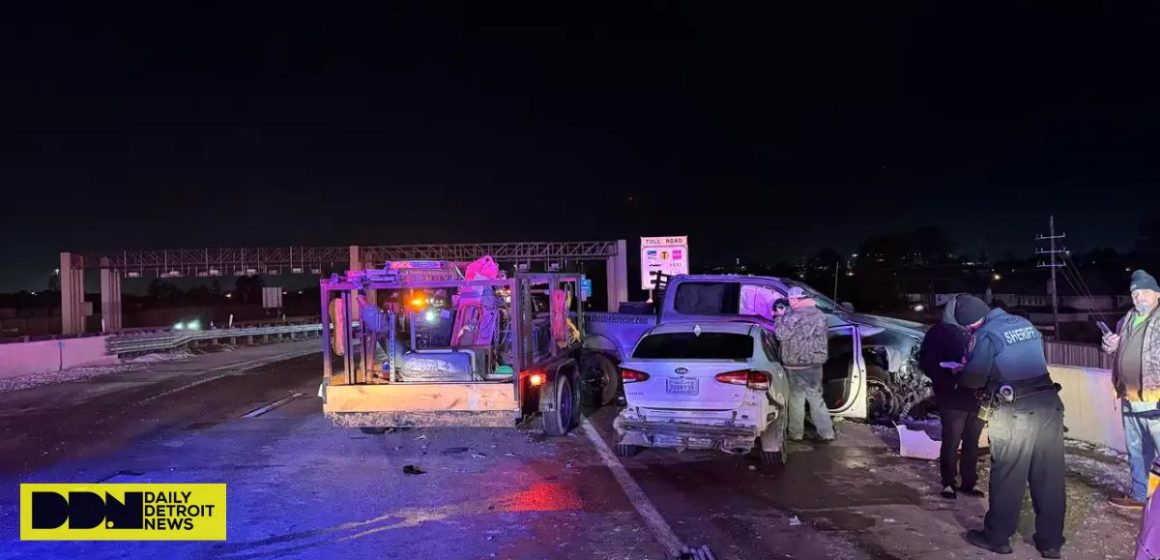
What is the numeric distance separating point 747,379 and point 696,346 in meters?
0.69

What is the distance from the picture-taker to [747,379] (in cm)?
763

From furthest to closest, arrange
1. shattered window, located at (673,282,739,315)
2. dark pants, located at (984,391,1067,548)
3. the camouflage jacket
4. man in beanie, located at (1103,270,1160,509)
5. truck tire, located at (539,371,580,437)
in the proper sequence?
shattered window, located at (673,282,739,315) → truck tire, located at (539,371,580,437) → the camouflage jacket → man in beanie, located at (1103,270,1160,509) → dark pants, located at (984,391,1067,548)

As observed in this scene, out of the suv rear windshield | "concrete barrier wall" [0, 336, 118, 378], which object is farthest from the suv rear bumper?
"concrete barrier wall" [0, 336, 118, 378]

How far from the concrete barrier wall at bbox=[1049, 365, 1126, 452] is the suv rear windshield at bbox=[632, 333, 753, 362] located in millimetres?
3991

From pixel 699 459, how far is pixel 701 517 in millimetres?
2251

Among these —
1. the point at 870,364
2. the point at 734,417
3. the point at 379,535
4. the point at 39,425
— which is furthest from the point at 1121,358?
the point at 39,425

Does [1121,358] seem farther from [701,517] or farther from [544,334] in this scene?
[544,334]

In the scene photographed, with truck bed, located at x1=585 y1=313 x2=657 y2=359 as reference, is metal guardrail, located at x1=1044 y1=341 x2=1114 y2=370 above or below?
below

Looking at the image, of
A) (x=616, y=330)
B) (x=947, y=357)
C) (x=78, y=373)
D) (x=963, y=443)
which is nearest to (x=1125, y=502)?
(x=963, y=443)

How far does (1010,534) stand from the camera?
5.28m

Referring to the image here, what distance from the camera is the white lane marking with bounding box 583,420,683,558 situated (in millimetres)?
5660

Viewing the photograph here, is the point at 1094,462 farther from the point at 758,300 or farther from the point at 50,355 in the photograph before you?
the point at 50,355

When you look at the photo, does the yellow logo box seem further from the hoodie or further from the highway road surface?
the hoodie

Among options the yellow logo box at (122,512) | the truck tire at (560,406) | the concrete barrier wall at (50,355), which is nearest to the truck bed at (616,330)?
the truck tire at (560,406)
